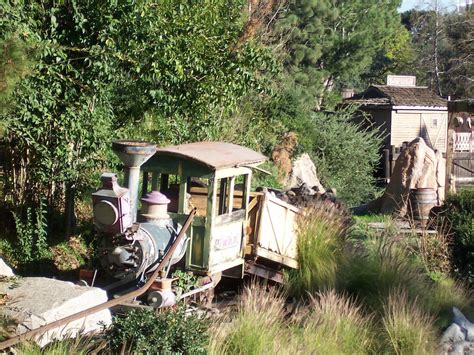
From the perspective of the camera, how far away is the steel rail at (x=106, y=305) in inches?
237

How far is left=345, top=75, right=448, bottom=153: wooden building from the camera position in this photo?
3466cm

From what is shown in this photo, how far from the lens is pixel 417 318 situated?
8.64 metres

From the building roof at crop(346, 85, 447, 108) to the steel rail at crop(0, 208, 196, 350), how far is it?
26.6 metres

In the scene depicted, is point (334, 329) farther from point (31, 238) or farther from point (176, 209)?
point (31, 238)

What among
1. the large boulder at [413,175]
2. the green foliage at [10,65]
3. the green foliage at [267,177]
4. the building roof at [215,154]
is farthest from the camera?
the large boulder at [413,175]

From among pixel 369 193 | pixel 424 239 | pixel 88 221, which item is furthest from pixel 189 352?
pixel 369 193

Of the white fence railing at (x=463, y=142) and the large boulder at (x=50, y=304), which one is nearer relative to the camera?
the large boulder at (x=50, y=304)

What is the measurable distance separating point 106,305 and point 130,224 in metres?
1.35

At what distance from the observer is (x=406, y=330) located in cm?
848

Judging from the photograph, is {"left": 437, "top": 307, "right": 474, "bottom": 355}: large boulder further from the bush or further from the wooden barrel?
the wooden barrel

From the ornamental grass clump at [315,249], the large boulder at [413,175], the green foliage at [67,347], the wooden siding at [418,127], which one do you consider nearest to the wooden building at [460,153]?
the large boulder at [413,175]

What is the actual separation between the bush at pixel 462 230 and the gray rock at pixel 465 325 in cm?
141

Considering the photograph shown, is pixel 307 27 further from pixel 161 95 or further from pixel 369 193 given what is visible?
pixel 161 95

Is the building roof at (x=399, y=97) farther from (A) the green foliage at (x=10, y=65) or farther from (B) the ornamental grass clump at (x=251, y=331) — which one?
(A) the green foliage at (x=10, y=65)
